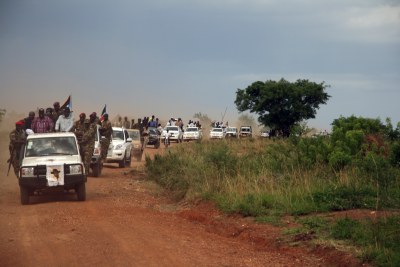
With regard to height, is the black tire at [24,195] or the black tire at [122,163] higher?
the black tire at [122,163]

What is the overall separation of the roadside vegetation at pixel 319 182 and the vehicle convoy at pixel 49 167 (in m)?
3.01

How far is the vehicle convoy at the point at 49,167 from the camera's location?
1383 centimetres

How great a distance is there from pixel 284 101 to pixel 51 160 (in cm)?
3582

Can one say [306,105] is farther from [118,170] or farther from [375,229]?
[375,229]

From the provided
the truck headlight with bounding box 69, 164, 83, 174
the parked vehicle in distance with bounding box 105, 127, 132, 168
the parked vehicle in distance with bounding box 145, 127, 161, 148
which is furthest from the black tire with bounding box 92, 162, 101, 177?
the parked vehicle in distance with bounding box 145, 127, 161, 148

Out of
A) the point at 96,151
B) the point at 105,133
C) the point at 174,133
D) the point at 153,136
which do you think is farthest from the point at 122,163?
the point at 174,133

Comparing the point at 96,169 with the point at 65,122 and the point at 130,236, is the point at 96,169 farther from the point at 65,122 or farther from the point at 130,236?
the point at 130,236

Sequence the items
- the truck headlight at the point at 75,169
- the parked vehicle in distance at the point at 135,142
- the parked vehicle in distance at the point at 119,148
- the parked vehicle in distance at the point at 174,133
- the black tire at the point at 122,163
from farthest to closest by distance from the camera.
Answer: the parked vehicle in distance at the point at 174,133 < the parked vehicle in distance at the point at 135,142 < the black tire at the point at 122,163 < the parked vehicle in distance at the point at 119,148 < the truck headlight at the point at 75,169

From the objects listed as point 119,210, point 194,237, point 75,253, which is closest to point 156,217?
point 119,210

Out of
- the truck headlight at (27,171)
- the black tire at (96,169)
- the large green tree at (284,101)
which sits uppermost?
the large green tree at (284,101)

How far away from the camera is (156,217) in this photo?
40.5 ft

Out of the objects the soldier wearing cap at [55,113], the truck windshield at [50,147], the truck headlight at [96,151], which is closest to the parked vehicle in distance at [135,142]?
the truck headlight at [96,151]

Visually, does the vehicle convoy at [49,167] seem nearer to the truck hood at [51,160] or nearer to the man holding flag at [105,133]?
the truck hood at [51,160]

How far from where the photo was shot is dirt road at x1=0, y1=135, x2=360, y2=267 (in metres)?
8.22
